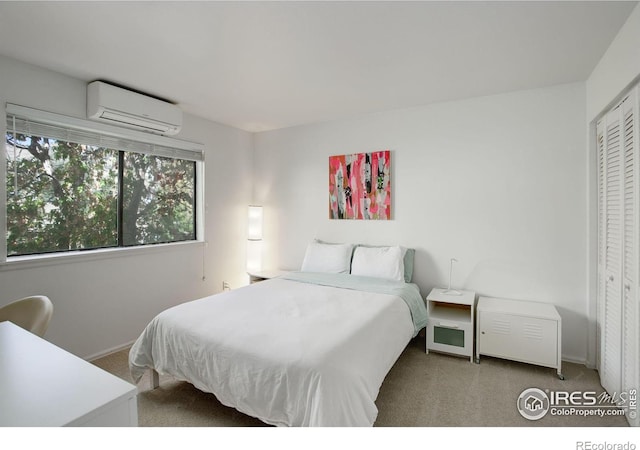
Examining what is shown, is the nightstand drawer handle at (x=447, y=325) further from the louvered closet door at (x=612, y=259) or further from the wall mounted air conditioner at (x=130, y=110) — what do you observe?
the wall mounted air conditioner at (x=130, y=110)

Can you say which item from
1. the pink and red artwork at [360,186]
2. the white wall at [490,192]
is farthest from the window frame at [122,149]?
the pink and red artwork at [360,186]

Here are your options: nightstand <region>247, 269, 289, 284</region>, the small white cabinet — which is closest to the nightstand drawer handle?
the small white cabinet

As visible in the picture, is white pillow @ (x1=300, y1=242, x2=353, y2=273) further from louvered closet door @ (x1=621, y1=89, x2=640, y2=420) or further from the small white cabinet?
louvered closet door @ (x1=621, y1=89, x2=640, y2=420)

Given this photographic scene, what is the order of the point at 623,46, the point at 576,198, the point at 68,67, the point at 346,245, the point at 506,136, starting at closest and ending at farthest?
1. the point at 623,46
2. the point at 68,67
3. the point at 576,198
4. the point at 506,136
5. the point at 346,245

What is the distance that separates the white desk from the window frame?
1.60 metres

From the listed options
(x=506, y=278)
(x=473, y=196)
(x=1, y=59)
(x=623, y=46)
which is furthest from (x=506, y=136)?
(x=1, y=59)

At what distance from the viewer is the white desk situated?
92cm

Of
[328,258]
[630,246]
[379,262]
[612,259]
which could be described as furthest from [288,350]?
[612,259]

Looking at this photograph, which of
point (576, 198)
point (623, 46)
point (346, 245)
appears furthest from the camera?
point (346, 245)

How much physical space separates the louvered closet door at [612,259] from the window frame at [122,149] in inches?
148

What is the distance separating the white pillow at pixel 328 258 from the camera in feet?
11.5

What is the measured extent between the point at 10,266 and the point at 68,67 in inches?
61.7

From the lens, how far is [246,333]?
6.35ft

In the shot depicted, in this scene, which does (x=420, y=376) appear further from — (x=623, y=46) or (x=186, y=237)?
(x=186, y=237)
